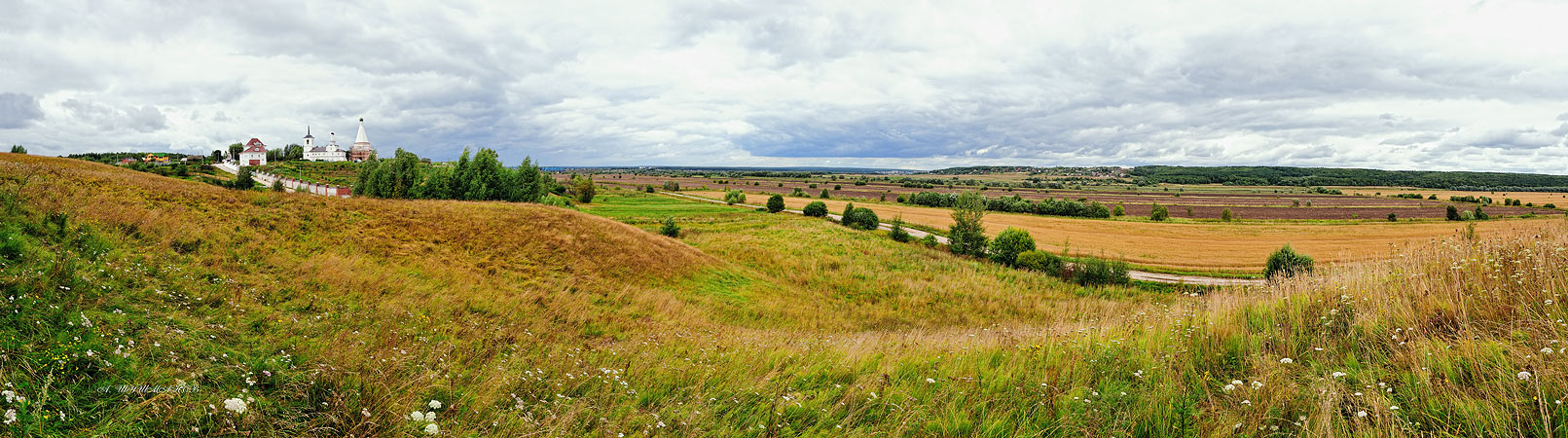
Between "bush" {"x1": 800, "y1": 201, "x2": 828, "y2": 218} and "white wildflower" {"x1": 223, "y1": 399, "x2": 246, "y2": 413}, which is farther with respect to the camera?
"bush" {"x1": 800, "y1": 201, "x2": 828, "y2": 218}

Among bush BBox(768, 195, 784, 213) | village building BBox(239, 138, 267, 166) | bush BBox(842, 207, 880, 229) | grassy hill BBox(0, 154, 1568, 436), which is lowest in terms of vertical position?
bush BBox(842, 207, 880, 229)

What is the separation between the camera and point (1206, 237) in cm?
6744

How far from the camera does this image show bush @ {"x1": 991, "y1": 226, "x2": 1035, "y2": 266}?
4959cm

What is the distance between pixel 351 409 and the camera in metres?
4.95

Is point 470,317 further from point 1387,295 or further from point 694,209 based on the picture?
point 694,209

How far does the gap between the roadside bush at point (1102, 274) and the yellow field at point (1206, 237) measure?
4.03 m

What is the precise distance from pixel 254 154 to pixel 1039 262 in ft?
593

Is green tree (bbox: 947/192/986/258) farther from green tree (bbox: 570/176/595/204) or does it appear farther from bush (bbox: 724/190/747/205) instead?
green tree (bbox: 570/176/595/204)

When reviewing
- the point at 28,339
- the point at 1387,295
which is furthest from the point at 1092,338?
the point at 28,339

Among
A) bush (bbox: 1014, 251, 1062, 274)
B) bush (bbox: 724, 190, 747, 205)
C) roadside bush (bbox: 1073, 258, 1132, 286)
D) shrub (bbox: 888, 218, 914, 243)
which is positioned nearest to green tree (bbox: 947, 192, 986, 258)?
bush (bbox: 1014, 251, 1062, 274)

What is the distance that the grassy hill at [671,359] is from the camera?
4355mm

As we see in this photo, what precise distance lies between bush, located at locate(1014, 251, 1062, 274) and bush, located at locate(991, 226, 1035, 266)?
1358 millimetres

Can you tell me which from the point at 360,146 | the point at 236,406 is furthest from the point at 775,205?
the point at 360,146

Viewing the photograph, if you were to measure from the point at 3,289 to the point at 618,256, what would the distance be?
16.5 m
